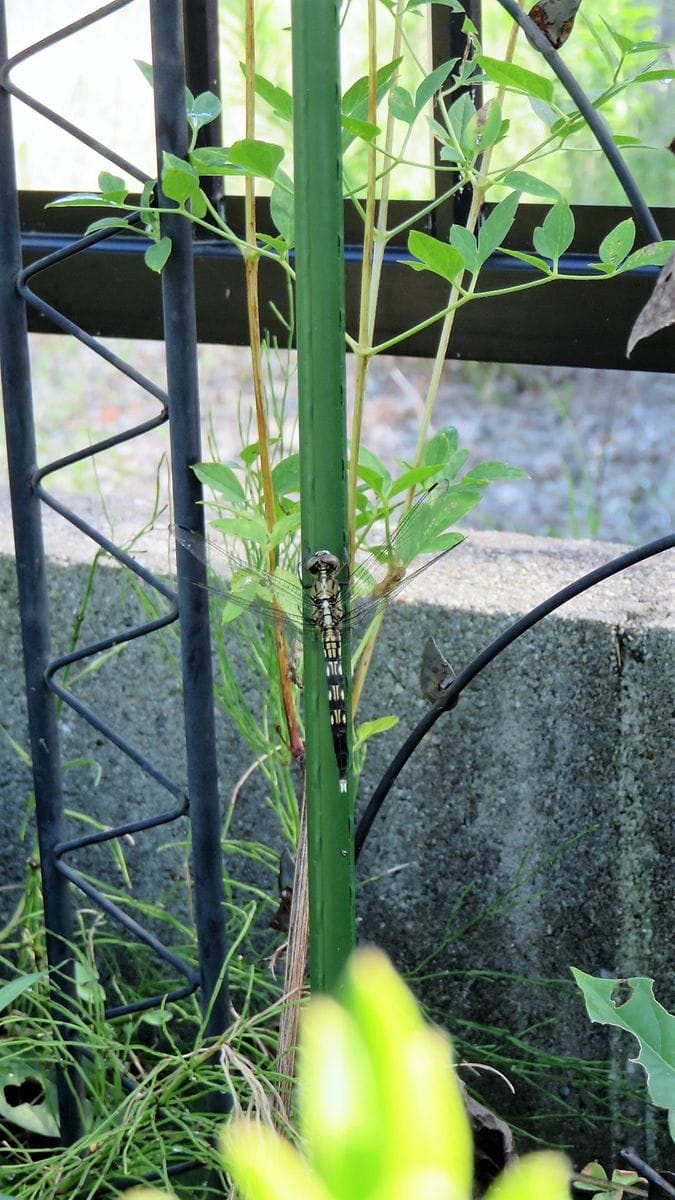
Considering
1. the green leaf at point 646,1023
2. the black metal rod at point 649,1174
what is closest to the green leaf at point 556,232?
the green leaf at point 646,1023

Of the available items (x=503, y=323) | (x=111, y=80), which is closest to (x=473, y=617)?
(x=503, y=323)

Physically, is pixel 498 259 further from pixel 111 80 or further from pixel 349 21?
pixel 349 21

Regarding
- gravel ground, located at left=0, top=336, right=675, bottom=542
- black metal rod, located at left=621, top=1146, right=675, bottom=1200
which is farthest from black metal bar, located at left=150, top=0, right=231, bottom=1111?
gravel ground, located at left=0, top=336, right=675, bottom=542

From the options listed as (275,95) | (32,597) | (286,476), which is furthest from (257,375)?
(32,597)

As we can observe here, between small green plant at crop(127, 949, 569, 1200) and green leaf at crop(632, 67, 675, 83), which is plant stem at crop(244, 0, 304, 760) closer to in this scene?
green leaf at crop(632, 67, 675, 83)

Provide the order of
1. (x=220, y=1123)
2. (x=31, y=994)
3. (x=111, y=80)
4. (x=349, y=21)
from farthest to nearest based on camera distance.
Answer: (x=349, y=21), (x=111, y=80), (x=31, y=994), (x=220, y=1123)

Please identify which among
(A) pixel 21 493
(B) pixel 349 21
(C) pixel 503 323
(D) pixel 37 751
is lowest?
(D) pixel 37 751

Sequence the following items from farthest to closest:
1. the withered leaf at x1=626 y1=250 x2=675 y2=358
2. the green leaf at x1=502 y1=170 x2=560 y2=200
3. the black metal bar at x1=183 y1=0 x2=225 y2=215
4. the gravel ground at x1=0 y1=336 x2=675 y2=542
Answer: the gravel ground at x1=0 y1=336 x2=675 y2=542, the black metal bar at x1=183 y1=0 x2=225 y2=215, the green leaf at x1=502 y1=170 x2=560 y2=200, the withered leaf at x1=626 y1=250 x2=675 y2=358
